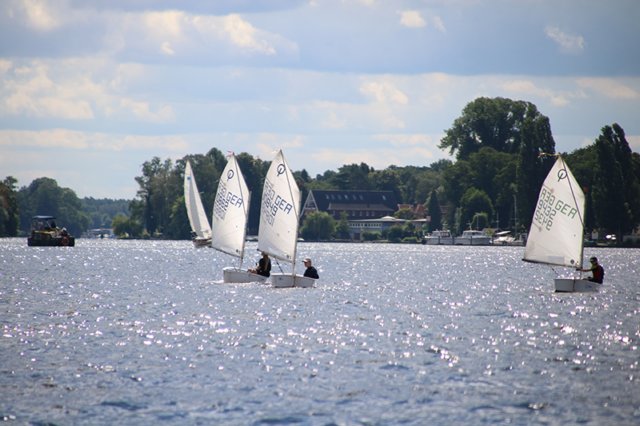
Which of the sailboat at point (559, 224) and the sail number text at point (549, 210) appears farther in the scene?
the sail number text at point (549, 210)

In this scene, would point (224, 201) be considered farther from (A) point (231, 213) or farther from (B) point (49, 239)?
(B) point (49, 239)

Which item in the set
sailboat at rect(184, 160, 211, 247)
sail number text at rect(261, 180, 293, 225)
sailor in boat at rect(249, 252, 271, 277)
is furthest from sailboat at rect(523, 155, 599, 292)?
sailboat at rect(184, 160, 211, 247)

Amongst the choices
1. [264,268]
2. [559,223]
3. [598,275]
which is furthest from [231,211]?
[598,275]

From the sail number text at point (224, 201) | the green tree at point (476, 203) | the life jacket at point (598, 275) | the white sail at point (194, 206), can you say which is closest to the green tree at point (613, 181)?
the green tree at point (476, 203)

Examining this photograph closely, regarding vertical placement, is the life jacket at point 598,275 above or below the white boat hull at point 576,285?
above

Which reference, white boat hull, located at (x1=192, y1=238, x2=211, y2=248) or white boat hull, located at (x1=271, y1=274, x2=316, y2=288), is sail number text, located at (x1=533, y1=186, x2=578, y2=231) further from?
white boat hull, located at (x1=192, y1=238, x2=211, y2=248)

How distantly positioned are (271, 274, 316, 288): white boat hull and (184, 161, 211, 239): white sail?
71.2 meters

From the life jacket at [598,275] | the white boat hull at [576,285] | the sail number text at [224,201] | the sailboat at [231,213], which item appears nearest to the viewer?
the white boat hull at [576,285]

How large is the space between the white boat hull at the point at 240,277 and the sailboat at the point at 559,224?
47.9ft

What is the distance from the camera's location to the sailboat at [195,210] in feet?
444

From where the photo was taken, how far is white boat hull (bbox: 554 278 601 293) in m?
61.6

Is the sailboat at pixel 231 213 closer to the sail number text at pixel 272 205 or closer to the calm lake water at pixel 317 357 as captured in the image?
the sail number text at pixel 272 205

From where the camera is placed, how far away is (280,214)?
216 feet

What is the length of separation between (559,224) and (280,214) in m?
15.1
